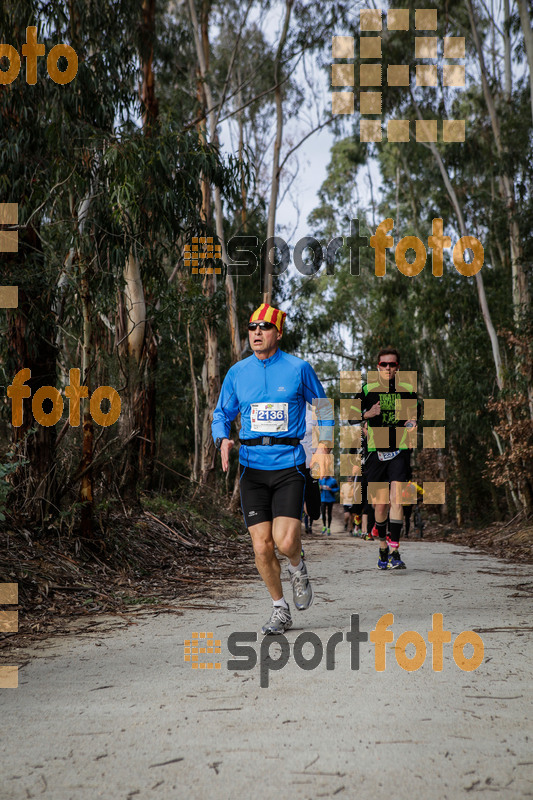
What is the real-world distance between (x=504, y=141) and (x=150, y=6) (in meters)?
9.38

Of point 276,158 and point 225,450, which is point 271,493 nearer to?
point 225,450

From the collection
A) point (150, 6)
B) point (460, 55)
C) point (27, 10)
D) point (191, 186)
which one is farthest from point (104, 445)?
point (460, 55)

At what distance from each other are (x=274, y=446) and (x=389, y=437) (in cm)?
328

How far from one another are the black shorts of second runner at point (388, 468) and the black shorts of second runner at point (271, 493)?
3225 mm

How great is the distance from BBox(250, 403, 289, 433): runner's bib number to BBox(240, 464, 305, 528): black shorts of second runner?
0.83 ft

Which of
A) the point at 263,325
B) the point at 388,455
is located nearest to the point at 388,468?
the point at 388,455

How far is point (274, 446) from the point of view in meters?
5.23

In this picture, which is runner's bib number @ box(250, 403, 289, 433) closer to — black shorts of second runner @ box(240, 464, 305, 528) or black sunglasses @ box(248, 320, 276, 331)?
black shorts of second runner @ box(240, 464, 305, 528)

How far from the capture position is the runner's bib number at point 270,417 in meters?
5.21

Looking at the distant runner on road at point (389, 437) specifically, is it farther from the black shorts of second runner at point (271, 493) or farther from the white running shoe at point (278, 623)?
the white running shoe at point (278, 623)

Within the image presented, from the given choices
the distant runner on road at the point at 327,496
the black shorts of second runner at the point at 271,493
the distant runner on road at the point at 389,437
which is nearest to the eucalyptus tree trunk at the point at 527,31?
the distant runner on road at the point at 327,496

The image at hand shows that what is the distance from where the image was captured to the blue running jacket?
5227mm

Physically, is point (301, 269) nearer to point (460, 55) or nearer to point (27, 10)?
point (460, 55)

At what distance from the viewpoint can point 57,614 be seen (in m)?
5.88
